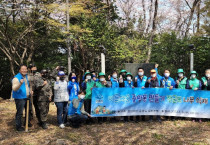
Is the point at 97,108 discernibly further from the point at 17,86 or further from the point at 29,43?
the point at 29,43

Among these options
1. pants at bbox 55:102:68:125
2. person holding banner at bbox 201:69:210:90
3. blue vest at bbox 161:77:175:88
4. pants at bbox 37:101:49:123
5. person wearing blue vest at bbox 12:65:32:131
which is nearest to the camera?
person wearing blue vest at bbox 12:65:32:131

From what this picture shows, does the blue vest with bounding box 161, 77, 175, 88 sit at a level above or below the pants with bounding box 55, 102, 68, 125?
above

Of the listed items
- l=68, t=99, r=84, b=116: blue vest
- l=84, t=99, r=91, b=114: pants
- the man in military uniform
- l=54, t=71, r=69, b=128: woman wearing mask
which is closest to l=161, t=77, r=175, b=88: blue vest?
l=84, t=99, r=91, b=114: pants

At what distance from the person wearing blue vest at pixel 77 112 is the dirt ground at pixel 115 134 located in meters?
0.23

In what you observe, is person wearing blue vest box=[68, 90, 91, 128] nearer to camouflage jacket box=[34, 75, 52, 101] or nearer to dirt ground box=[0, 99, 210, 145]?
dirt ground box=[0, 99, 210, 145]

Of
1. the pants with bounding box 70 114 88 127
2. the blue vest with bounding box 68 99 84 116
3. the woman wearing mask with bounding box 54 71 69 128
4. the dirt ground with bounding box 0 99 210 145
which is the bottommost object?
the dirt ground with bounding box 0 99 210 145

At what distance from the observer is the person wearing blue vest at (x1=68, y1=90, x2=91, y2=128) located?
5695mm

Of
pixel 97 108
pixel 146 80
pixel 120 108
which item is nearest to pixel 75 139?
pixel 97 108

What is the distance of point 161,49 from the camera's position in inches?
552

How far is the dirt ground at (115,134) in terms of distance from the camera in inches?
186

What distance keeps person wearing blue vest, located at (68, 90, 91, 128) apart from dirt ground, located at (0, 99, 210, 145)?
0.23 meters

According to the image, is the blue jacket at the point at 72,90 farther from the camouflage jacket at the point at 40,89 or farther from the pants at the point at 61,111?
the camouflage jacket at the point at 40,89

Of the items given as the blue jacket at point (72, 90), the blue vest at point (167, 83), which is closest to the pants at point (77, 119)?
the blue jacket at point (72, 90)

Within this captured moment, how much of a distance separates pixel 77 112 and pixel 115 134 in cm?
129
